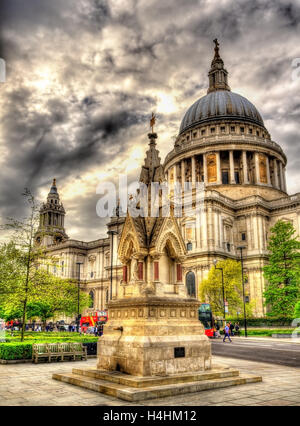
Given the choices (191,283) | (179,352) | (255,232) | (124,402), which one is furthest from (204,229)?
(124,402)

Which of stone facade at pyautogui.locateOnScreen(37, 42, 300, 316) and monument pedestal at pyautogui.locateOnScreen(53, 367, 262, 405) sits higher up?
stone facade at pyautogui.locateOnScreen(37, 42, 300, 316)

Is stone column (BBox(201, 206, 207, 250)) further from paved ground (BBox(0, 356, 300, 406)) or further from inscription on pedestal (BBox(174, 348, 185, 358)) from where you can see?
inscription on pedestal (BBox(174, 348, 185, 358))

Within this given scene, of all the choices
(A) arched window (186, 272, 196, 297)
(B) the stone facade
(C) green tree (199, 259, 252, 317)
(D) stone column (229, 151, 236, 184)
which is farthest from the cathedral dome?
(C) green tree (199, 259, 252, 317)

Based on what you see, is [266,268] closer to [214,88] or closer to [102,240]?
[102,240]

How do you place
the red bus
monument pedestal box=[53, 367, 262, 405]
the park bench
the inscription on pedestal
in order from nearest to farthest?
monument pedestal box=[53, 367, 262, 405], the inscription on pedestal, the park bench, the red bus

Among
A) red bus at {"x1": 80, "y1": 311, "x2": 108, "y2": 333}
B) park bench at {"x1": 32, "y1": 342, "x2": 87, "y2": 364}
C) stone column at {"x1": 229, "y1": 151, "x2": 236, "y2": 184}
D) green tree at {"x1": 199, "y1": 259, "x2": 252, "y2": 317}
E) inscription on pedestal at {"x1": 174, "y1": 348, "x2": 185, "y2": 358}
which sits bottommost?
red bus at {"x1": 80, "y1": 311, "x2": 108, "y2": 333}

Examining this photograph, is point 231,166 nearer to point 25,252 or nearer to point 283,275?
point 283,275

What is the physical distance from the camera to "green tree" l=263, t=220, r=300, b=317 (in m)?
47.8

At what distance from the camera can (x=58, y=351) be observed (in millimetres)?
20250

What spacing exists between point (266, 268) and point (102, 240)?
167ft

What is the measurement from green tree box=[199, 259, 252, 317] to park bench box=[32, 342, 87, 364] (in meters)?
33.1

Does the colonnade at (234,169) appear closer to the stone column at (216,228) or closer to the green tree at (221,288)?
the stone column at (216,228)

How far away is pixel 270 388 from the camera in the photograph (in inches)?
460
